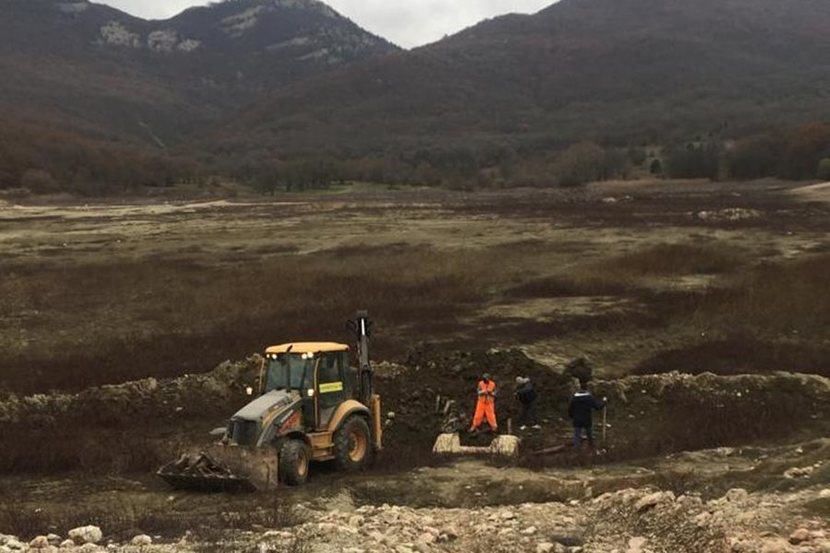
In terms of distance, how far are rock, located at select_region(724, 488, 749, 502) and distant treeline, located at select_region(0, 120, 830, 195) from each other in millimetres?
106529

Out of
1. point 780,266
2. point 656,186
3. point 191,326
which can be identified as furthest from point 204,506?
point 656,186

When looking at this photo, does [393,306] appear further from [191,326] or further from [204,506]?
[204,506]

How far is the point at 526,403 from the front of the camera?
1728cm

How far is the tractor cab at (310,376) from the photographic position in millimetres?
13086

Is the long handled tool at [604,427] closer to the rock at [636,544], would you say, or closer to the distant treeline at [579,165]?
the rock at [636,544]

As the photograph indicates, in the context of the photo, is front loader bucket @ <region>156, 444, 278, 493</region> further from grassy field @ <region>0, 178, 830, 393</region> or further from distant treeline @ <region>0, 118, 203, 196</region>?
distant treeline @ <region>0, 118, 203, 196</region>

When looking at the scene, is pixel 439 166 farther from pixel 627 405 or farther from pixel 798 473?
pixel 798 473

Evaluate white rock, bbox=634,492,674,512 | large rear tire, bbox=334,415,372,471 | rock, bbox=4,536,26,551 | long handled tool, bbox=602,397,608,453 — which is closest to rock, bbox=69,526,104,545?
rock, bbox=4,536,26,551

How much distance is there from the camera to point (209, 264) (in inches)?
1671

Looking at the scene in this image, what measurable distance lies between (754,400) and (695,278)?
18247 mm

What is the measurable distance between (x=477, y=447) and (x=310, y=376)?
4.16m

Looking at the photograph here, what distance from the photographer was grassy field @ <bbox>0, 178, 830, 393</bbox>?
24016 mm

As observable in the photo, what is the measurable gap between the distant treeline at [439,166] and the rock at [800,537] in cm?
10877

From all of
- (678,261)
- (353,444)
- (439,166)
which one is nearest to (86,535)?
(353,444)
